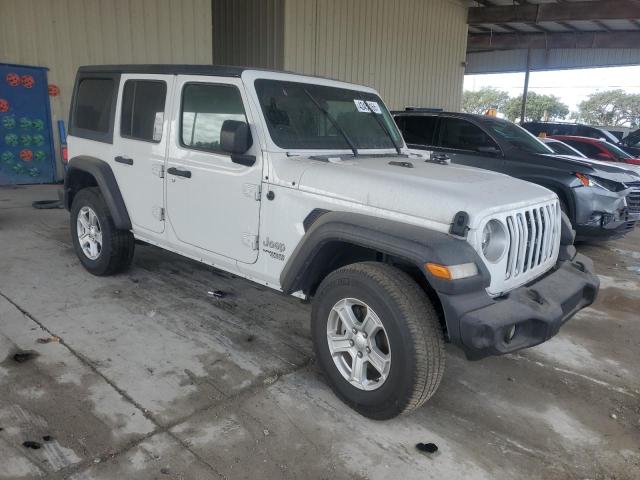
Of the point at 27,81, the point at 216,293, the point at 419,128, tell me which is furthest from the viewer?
the point at 27,81

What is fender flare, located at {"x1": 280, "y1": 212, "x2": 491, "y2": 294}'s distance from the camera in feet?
8.08

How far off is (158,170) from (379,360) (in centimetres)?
233

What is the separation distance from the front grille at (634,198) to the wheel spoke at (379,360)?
599cm

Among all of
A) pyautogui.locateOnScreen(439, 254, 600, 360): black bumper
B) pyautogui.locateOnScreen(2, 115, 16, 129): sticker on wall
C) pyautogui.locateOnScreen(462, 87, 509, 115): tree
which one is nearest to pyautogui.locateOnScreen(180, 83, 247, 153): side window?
pyautogui.locateOnScreen(439, 254, 600, 360): black bumper

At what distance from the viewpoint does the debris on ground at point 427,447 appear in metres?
2.64

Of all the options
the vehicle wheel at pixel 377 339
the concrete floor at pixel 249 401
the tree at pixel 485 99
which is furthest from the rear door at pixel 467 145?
the tree at pixel 485 99

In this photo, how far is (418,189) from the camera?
2.76m

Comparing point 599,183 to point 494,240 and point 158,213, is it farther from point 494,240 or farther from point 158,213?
point 158,213

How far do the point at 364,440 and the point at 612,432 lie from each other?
4.65 ft

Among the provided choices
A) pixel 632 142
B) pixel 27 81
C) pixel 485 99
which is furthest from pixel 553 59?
pixel 485 99

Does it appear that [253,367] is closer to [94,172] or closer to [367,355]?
[367,355]

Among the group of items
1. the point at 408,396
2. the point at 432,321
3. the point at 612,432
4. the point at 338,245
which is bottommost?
the point at 612,432

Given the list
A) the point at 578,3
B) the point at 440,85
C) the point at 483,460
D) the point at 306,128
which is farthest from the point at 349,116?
the point at 440,85

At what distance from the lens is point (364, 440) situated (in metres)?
2.69
